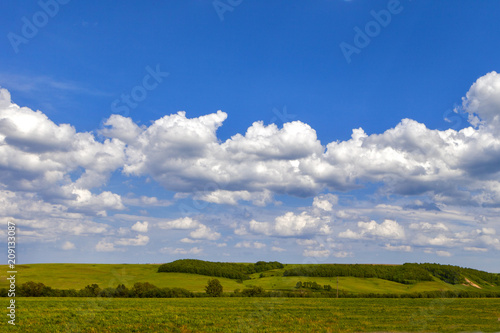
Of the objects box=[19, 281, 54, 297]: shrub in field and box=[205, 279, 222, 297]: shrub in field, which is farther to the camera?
box=[205, 279, 222, 297]: shrub in field

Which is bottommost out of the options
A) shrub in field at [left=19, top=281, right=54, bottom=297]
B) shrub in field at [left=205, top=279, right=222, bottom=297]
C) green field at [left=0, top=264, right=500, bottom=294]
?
green field at [left=0, top=264, right=500, bottom=294]

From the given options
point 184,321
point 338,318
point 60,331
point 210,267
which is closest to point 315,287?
point 210,267

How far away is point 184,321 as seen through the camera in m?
46.2

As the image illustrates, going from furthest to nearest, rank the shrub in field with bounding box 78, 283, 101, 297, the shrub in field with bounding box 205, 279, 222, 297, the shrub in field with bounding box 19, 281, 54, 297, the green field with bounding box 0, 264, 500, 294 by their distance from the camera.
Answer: the green field with bounding box 0, 264, 500, 294
the shrub in field with bounding box 205, 279, 222, 297
the shrub in field with bounding box 19, 281, 54, 297
the shrub in field with bounding box 78, 283, 101, 297

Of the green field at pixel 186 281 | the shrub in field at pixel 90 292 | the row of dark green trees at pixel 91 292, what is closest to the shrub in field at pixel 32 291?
the row of dark green trees at pixel 91 292

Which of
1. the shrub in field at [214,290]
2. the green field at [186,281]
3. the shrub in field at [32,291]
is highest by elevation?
the shrub in field at [32,291]

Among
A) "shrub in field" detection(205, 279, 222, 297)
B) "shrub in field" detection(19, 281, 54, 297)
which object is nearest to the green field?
"shrub in field" detection(205, 279, 222, 297)

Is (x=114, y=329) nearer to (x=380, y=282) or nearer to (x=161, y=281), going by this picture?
(x=161, y=281)

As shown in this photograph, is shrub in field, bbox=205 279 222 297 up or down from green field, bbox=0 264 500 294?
up

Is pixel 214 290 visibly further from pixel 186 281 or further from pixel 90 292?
pixel 186 281

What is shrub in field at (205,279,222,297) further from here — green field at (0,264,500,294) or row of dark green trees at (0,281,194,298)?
green field at (0,264,500,294)

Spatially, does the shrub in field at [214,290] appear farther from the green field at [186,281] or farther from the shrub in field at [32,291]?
the shrub in field at [32,291]

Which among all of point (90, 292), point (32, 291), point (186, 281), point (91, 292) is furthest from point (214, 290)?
point (186, 281)

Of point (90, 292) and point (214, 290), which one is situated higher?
point (90, 292)
